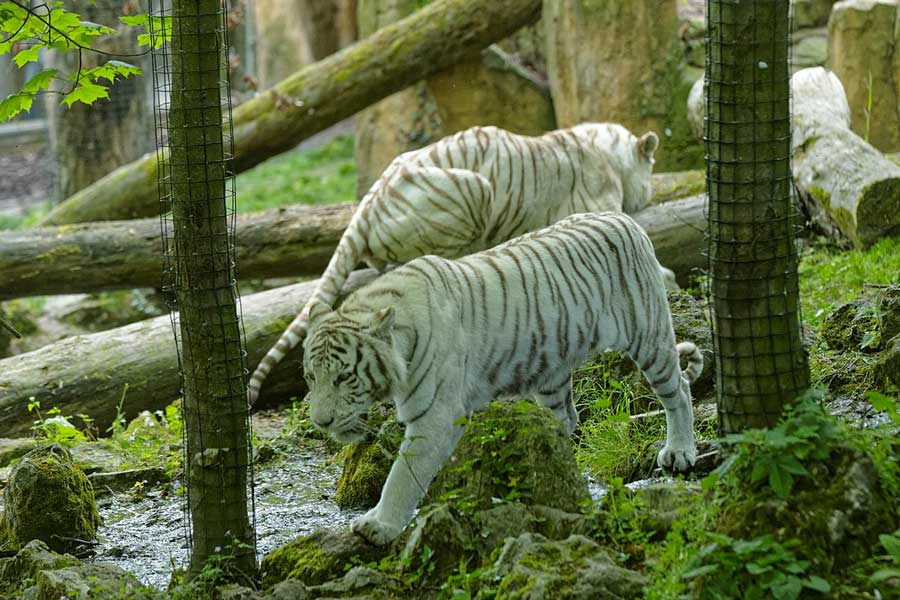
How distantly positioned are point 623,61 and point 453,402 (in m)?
6.72

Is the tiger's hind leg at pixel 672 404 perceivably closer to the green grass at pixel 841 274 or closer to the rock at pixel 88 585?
the green grass at pixel 841 274

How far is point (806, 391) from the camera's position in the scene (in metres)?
3.62

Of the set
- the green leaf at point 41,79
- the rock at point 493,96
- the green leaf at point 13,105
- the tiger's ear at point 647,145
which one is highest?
the rock at point 493,96

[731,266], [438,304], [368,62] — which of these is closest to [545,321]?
[438,304]

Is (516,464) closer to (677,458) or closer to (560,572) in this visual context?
(560,572)

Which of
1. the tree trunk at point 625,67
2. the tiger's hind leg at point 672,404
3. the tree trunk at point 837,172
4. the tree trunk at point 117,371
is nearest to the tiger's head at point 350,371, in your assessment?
the tiger's hind leg at point 672,404

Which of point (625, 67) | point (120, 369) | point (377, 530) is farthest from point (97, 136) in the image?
point (377, 530)

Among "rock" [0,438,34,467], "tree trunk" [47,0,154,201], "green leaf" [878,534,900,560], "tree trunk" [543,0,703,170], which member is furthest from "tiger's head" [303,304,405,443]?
"tree trunk" [47,0,154,201]

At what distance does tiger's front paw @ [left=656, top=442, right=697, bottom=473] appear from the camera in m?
4.71

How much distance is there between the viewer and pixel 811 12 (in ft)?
40.6

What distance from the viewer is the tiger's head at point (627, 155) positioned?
7832mm

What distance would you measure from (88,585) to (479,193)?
391cm

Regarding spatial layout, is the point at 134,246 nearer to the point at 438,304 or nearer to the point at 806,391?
the point at 438,304

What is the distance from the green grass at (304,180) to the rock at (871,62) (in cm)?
674
